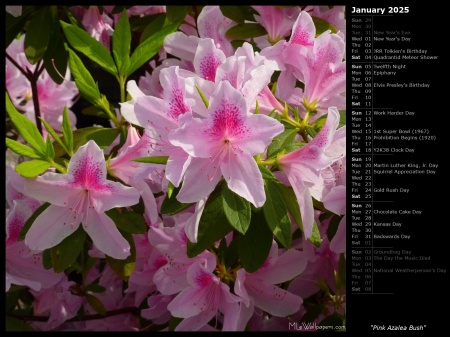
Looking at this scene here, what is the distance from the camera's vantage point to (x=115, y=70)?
1180 mm

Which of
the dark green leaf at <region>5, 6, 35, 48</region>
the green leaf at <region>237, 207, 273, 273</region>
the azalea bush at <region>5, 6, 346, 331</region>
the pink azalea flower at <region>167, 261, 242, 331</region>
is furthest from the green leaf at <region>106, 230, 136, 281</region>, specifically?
the dark green leaf at <region>5, 6, 35, 48</region>

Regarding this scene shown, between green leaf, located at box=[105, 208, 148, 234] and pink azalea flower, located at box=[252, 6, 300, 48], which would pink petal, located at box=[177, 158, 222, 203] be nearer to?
green leaf, located at box=[105, 208, 148, 234]

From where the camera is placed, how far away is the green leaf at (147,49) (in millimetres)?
1189

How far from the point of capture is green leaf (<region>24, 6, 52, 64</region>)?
1.42 meters

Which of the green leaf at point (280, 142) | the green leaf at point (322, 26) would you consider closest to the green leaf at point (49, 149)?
the green leaf at point (280, 142)

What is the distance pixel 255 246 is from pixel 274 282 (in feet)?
0.39

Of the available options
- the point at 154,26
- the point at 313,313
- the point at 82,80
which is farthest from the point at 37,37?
the point at 313,313

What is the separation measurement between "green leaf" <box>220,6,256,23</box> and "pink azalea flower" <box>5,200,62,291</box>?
513mm

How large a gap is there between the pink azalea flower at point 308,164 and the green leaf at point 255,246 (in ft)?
0.31

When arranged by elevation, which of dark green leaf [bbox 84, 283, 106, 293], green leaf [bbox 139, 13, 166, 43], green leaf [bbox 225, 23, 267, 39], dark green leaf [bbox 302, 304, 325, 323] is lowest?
dark green leaf [bbox 302, 304, 325, 323]

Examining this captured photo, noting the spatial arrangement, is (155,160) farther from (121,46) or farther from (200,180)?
(121,46)
